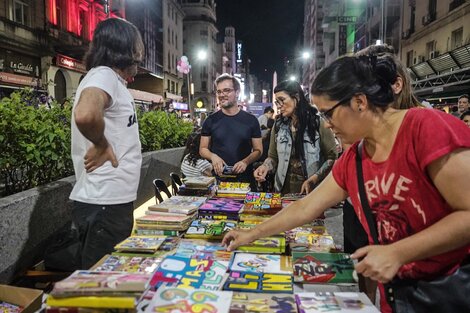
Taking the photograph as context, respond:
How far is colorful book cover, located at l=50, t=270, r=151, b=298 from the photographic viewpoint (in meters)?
1.35

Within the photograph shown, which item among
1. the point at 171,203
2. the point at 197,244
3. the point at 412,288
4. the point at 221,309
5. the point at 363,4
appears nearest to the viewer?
the point at 221,309

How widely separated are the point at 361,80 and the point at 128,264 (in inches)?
57.7

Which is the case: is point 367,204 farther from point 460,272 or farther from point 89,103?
point 89,103

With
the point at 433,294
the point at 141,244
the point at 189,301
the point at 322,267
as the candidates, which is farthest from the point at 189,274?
the point at 433,294

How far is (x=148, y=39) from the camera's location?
4775cm

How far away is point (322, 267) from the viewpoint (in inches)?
84.2

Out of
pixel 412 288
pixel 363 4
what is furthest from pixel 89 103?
pixel 363 4

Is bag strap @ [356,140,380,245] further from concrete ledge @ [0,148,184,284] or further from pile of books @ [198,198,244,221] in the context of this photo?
concrete ledge @ [0,148,184,284]

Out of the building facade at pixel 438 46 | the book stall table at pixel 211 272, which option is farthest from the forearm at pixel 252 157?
the building facade at pixel 438 46

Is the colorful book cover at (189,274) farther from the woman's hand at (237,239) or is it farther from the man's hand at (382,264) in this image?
the man's hand at (382,264)

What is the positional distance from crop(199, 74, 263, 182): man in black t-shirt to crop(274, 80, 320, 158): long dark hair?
0.67 m

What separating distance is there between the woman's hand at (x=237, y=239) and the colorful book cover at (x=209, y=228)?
240 millimetres

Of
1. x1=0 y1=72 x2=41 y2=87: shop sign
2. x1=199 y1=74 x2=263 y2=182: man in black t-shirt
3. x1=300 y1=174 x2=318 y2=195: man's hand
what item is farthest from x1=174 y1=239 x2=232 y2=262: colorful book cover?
x1=0 y1=72 x2=41 y2=87: shop sign

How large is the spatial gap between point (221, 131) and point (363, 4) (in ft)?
124
